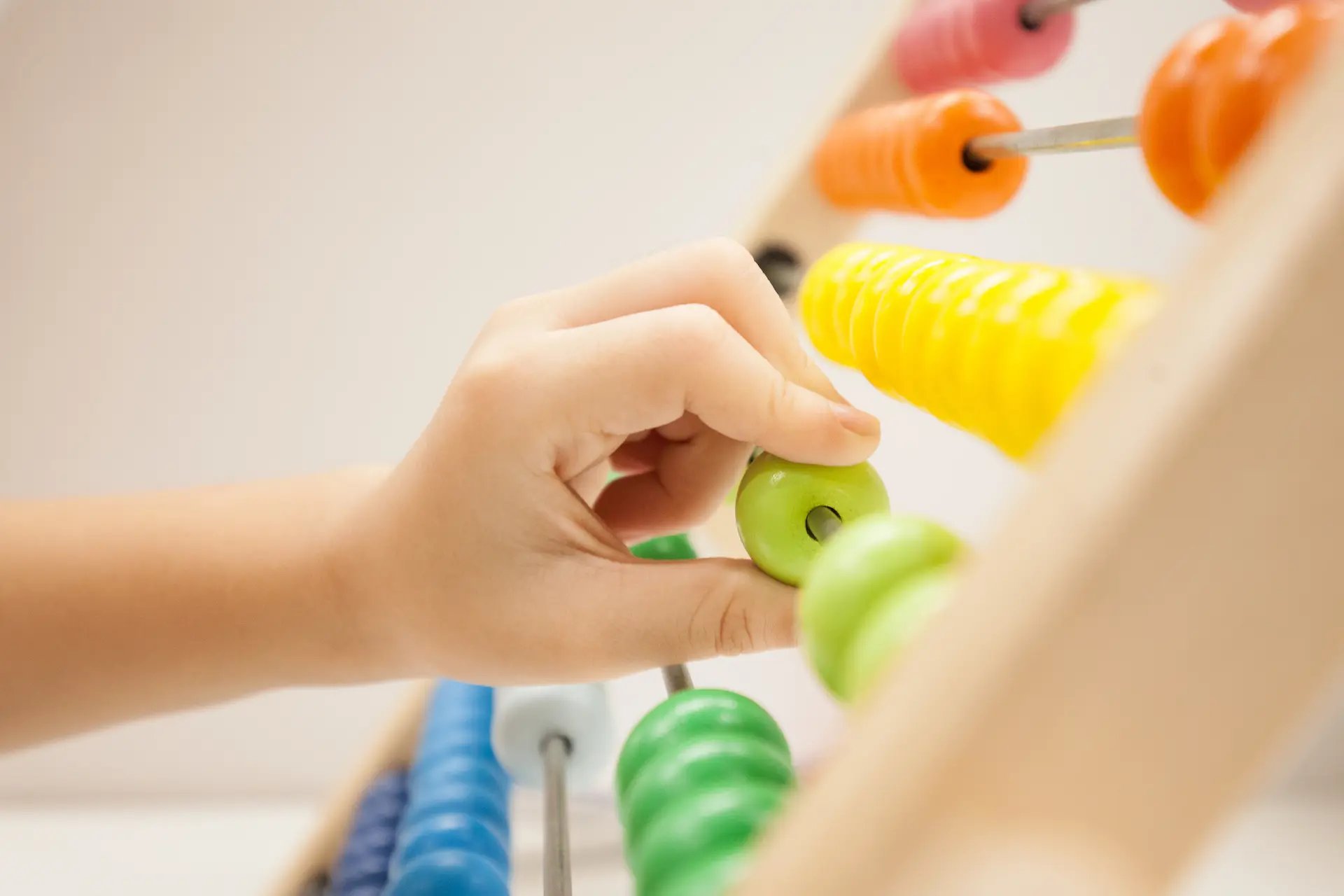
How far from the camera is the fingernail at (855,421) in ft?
1.54

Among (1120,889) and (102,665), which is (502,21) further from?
(1120,889)

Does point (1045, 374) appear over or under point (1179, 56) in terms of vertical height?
under

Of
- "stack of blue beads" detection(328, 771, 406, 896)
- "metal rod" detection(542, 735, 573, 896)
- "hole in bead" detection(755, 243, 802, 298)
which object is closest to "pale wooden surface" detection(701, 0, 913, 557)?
"hole in bead" detection(755, 243, 802, 298)

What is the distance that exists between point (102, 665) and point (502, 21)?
0.91m

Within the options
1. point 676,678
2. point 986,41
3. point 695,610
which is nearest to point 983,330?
point 695,610

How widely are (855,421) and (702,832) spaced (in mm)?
199

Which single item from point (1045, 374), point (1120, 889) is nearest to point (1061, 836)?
point (1120, 889)

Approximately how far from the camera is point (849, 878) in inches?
8.4

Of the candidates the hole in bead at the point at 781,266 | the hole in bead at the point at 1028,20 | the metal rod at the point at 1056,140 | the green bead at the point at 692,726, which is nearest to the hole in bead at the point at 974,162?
the metal rod at the point at 1056,140

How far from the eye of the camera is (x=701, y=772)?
40 centimetres

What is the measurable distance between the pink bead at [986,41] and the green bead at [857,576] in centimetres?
55

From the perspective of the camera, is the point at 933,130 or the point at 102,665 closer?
the point at 102,665

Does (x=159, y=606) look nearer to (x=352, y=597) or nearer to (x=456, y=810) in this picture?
(x=352, y=597)

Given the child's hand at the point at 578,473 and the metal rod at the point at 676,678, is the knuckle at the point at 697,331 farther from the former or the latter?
the metal rod at the point at 676,678
